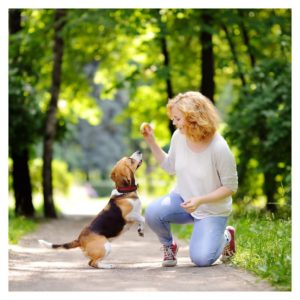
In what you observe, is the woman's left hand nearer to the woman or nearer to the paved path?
the woman

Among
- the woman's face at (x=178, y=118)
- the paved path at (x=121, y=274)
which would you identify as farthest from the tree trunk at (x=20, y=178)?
the woman's face at (x=178, y=118)

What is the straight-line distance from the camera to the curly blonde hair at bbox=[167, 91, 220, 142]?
6148 mm

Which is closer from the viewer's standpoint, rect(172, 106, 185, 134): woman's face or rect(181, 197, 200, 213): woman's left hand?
rect(181, 197, 200, 213): woman's left hand

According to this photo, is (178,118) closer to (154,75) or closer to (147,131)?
(147,131)

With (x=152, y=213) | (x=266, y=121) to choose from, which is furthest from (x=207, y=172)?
(x=266, y=121)

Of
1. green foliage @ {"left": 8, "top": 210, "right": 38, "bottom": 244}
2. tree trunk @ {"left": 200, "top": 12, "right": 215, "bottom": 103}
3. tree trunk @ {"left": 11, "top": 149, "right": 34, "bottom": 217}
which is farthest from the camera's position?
tree trunk @ {"left": 200, "top": 12, "right": 215, "bottom": 103}

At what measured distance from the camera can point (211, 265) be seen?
621 centimetres

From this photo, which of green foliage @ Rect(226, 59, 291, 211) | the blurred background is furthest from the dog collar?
green foliage @ Rect(226, 59, 291, 211)

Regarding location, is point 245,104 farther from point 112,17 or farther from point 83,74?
point 83,74

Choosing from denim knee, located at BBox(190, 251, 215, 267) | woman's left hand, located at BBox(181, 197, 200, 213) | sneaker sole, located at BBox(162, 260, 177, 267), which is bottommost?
sneaker sole, located at BBox(162, 260, 177, 267)

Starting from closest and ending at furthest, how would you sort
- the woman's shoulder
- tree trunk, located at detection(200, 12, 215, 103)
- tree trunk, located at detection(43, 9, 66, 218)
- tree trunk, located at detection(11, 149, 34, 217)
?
the woman's shoulder < tree trunk, located at detection(43, 9, 66, 218) < tree trunk, located at detection(11, 149, 34, 217) < tree trunk, located at detection(200, 12, 215, 103)

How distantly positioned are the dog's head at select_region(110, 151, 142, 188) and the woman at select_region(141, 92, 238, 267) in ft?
1.04

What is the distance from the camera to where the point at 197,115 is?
6.13 meters
